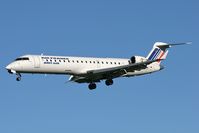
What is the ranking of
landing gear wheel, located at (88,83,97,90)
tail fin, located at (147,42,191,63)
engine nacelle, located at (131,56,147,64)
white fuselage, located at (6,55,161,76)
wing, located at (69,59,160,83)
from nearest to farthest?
white fuselage, located at (6,55,161,76) → wing, located at (69,59,160,83) → engine nacelle, located at (131,56,147,64) → landing gear wheel, located at (88,83,97,90) → tail fin, located at (147,42,191,63)

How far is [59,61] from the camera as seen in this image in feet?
199

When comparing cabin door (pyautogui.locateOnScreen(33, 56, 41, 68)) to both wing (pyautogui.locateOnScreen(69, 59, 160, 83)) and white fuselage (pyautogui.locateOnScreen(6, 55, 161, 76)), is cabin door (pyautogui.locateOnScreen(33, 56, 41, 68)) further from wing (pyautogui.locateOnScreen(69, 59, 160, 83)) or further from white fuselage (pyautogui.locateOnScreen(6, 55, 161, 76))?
wing (pyautogui.locateOnScreen(69, 59, 160, 83))

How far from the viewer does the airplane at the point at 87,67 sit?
5975cm

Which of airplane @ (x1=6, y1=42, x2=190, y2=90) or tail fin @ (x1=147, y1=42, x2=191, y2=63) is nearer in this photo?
airplane @ (x1=6, y1=42, x2=190, y2=90)

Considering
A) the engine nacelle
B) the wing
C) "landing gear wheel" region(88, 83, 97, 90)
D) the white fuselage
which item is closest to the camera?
the white fuselage

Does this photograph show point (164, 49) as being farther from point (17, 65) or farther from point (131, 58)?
point (17, 65)

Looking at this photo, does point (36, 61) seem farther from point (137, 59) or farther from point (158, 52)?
point (158, 52)

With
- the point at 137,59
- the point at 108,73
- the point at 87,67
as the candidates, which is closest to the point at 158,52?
the point at 137,59

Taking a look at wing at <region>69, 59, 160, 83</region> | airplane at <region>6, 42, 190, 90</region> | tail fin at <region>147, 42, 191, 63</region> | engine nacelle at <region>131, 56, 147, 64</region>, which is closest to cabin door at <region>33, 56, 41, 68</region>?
airplane at <region>6, 42, 190, 90</region>

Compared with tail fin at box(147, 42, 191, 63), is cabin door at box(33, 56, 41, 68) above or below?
below

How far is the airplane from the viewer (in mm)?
59750

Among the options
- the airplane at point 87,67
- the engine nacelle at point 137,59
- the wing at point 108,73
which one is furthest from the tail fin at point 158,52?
the wing at point 108,73

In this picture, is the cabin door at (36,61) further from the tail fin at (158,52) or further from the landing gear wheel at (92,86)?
the tail fin at (158,52)

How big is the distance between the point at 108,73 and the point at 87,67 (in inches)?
82.9
